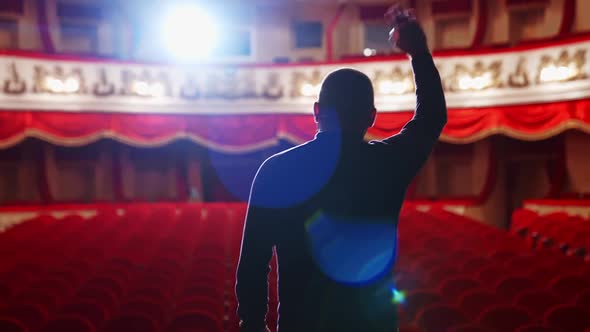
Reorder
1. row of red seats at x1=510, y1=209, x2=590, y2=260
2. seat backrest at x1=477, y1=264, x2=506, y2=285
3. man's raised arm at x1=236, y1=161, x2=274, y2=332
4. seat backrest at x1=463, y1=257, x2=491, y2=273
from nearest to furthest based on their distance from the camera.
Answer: man's raised arm at x1=236, y1=161, x2=274, y2=332, seat backrest at x1=477, y1=264, x2=506, y2=285, seat backrest at x1=463, y1=257, x2=491, y2=273, row of red seats at x1=510, y1=209, x2=590, y2=260

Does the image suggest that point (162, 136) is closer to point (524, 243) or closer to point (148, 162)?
point (148, 162)

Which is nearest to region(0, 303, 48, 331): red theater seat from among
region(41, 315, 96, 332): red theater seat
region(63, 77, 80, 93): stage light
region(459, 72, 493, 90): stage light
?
region(41, 315, 96, 332): red theater seat

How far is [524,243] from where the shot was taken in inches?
176

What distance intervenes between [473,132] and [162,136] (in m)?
4.33

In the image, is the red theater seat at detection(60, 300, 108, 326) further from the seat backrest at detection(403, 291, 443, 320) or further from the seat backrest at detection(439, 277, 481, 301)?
the seat backrest at detection(439, 277, 481, 301)

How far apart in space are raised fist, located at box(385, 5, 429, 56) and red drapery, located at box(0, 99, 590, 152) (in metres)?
6.47

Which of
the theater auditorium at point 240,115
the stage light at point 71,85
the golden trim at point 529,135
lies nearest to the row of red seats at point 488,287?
the theater auditorium at point 240,115

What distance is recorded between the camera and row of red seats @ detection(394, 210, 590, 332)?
2.10 metres

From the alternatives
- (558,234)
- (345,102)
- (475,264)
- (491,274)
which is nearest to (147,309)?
(345,102)

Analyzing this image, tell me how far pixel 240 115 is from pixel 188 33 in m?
1.95

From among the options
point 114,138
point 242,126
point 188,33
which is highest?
point 188,33

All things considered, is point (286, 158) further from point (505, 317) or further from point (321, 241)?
point (505, 317)

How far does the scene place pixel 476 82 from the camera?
730 centimetres

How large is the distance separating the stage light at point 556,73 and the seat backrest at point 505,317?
18.1ft
